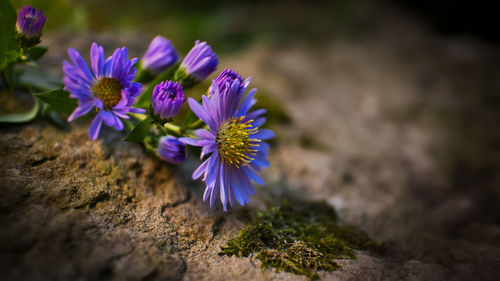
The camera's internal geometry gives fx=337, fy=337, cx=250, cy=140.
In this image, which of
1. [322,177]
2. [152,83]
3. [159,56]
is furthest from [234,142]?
[322,177]

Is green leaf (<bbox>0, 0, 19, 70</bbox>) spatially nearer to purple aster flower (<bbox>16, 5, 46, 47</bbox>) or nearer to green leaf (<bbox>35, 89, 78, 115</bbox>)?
purple aster flower (<bbox>16, 5, 46, 47</bbox>)

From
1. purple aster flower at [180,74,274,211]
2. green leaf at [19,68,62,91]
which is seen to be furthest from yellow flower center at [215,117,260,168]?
green leaf at [19,68,62,91]

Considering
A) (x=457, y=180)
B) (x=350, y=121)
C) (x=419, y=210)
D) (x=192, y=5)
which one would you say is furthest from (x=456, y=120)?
(x=192, y=5)

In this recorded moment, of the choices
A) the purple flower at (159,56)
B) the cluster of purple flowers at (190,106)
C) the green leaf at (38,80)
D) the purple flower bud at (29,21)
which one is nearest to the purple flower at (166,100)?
the cluster of purple flowers at (190,106)

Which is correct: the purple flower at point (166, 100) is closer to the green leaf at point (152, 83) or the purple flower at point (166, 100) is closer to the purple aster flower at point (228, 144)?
the purple aster flower at point (228, 144)

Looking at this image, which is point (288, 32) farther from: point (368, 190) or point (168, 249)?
point (168, 249)

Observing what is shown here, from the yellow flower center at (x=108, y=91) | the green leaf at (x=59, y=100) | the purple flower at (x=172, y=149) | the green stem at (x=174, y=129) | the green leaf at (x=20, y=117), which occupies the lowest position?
the green leaf at (x=20, y=117)

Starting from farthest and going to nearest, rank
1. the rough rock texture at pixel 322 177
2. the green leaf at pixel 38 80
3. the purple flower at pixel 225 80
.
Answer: the green leaf at pixel 38 80 < the purple flower at pixel 225 80 < the rough rock texture at pixel 322 177
